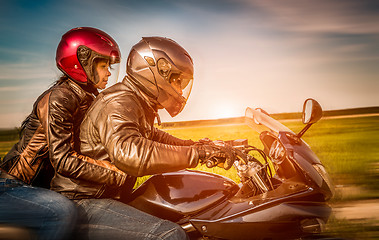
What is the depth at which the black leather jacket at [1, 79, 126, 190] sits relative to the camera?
7.81 ft

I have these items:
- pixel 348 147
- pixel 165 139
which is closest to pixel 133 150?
pixel 165 139

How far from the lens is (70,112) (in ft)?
9.32

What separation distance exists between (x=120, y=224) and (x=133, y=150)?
521mm

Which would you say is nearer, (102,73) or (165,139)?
(102,73)

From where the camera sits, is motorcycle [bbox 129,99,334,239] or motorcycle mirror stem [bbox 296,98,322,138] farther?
motorcycle mirror stem [bbox 296,98,322,138]

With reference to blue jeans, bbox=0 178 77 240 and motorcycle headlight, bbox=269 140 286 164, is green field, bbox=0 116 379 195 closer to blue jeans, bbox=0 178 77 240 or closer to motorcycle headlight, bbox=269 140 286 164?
motorcycle headlight, bbox=269 140 286 164

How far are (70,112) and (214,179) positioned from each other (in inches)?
54.2

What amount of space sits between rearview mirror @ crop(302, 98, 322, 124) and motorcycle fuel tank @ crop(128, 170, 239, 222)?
2.47 feet

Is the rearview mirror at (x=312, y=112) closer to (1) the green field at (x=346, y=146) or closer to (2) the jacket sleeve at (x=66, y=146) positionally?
(1) the green field at (x=346, y=146)

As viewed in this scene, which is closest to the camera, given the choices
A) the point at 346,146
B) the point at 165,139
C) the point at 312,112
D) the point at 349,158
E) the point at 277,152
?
the point at 312,112

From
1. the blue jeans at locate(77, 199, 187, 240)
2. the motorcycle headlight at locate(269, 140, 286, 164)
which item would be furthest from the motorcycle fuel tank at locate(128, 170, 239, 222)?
the motorcycle headlight at locate(269, 140, 286, 164)

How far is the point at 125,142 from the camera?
2.14 metres

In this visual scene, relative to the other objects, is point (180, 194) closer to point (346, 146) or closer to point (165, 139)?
point (165, 139)

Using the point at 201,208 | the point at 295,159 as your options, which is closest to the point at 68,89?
the point at 201,208
